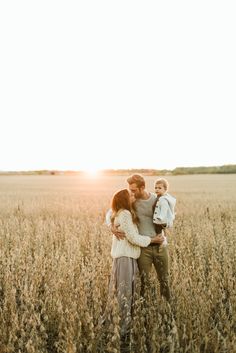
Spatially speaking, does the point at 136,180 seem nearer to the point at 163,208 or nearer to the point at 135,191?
the point at 135,191

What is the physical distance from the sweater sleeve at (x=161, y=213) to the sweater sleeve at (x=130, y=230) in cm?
28

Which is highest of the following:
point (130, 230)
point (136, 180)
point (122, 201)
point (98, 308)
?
point (136, 180)

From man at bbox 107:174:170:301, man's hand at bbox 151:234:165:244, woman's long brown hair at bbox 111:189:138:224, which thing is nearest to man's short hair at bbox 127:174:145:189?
man at bbox 107:174:170:301

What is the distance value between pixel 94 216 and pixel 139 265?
8.09 m

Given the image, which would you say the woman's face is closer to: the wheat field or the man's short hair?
the man's short hair

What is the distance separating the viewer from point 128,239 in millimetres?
4547

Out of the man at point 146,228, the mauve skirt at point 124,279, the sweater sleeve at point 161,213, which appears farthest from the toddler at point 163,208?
the mauve skirt at point 124,279

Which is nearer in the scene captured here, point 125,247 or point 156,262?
point 125,247

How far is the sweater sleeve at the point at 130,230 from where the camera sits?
177 inches

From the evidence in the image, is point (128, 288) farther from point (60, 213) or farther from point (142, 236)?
point (60, 213)

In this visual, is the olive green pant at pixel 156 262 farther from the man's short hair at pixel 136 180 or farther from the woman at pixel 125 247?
the man's short hair at pixel 136 180

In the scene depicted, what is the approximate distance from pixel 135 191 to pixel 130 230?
493 millimetres

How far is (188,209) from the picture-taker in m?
14.4

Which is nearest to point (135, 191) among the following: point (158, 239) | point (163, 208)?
point (163, 208)
